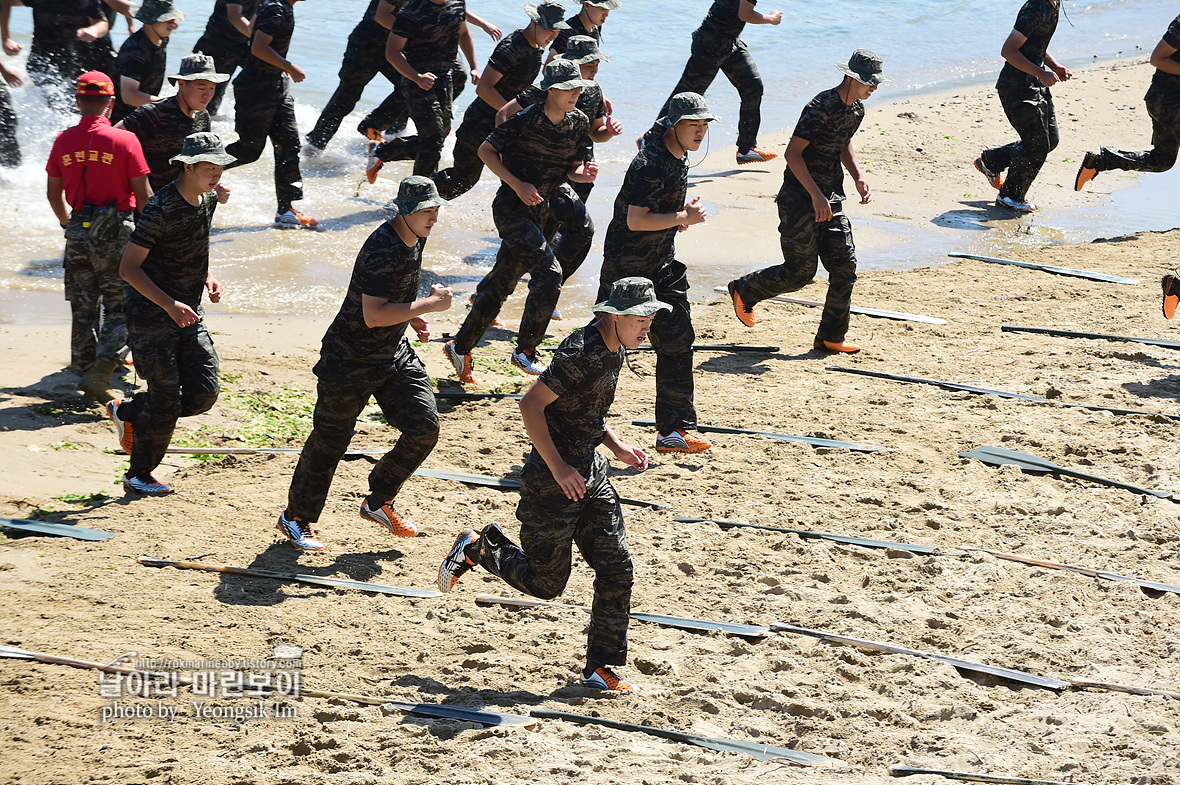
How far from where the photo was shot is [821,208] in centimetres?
881

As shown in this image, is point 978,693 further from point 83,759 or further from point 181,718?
point 83,759

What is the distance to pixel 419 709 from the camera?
4945mm

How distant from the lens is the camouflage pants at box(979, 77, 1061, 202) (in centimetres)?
1288

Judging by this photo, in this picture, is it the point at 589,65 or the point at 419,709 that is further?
the point at 589,65

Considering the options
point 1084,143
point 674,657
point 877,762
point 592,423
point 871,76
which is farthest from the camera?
point 1084,143

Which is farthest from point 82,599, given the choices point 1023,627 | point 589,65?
point 589,65

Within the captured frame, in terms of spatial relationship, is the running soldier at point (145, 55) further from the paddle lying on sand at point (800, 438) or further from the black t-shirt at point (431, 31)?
the paddle lying on sand at point (800, 438)

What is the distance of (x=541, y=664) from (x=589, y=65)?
5.13 m

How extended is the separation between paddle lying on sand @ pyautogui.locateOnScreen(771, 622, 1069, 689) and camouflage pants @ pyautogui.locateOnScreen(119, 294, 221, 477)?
3.52m

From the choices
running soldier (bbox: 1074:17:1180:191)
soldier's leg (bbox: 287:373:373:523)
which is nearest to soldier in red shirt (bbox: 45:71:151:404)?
soldier's leg (bbox: 287:373:373:523)

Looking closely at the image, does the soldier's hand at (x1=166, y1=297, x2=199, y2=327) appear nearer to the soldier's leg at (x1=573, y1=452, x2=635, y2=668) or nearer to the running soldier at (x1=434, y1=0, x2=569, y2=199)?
the soldier's leg at (x1=573, y1=452, x2=635, y2=668)

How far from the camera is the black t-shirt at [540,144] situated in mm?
8031

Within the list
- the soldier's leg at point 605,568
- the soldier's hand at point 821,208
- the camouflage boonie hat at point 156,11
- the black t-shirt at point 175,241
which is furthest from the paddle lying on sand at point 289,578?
the camouflage boonie hat at point 156,11

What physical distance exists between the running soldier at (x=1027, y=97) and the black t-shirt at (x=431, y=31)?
600cm
